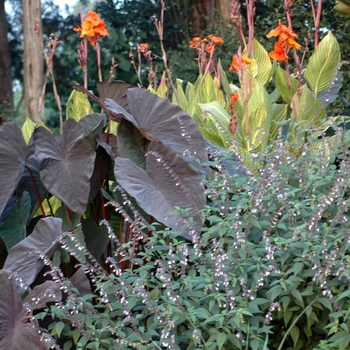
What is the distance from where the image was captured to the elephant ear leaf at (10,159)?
98.3 inches

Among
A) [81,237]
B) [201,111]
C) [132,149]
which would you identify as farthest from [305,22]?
[81,237]

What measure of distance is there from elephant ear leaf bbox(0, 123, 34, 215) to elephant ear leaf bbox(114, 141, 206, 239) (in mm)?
437

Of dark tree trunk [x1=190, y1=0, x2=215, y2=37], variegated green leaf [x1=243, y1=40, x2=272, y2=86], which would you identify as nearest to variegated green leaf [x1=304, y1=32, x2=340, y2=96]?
variegated green leaf [x1=243, y1=40, x2=272, y2=86]

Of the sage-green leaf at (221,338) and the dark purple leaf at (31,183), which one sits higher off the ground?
the dark purple leaf at (31,183)

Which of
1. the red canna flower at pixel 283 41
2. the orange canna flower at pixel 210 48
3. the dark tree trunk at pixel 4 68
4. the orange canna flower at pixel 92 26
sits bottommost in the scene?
the dark tree trunk at pixel 4 68

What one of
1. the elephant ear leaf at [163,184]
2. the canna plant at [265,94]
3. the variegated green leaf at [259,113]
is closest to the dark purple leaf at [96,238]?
the elephant ear leaf at [163,184]

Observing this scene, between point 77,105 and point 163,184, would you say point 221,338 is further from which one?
point 77,105

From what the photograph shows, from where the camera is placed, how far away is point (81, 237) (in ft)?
7.60

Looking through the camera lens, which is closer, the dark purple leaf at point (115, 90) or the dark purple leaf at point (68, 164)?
the dark purple leaf at point (68, 164)

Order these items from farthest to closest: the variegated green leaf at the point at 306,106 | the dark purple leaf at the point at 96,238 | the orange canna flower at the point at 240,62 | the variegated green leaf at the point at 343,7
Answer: the variegated green leaf at the point at 343,7, the variegated green leaf at the point at 306,106, the orange canna flower at the point at 240,62, the dark purple leaf at the point at 96,238

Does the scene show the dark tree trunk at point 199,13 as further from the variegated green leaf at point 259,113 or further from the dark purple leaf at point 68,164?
the dark purple leaf at point 68,164

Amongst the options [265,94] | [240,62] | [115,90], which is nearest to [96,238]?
[115,90]

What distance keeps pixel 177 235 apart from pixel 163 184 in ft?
1.11

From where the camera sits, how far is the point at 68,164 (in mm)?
2488
